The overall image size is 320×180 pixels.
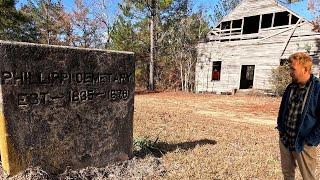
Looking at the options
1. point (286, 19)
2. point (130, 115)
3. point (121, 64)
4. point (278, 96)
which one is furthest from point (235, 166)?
point (286, 19)

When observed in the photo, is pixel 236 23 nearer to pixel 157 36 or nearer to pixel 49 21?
pixel 157 36

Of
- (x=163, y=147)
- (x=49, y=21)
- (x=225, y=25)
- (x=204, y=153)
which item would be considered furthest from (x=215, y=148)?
(x=49, y=21)

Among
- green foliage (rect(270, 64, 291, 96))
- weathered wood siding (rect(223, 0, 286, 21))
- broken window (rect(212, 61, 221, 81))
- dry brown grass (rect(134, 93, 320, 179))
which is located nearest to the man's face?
dry brown grass (rect(134, 93, 320, 179))

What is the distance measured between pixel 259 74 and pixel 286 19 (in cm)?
591

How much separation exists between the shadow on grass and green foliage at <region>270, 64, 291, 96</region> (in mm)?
13901

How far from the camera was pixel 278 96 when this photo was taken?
20172 mm

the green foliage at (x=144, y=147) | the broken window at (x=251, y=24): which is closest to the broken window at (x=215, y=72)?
the broken window at (x=251, y=24)

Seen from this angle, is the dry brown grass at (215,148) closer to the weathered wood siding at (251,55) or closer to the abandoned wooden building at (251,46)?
the weathered wood siding at (251,55)

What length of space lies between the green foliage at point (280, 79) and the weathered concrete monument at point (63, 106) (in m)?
16.2

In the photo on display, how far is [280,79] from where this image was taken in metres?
19.7

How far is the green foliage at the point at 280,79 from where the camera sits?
19156 mm

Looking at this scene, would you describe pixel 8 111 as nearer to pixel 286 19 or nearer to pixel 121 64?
pixel 121 64

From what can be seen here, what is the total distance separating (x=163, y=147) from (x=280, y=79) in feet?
51.1

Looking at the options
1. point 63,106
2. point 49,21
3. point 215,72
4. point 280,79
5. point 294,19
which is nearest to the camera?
point 63,106
